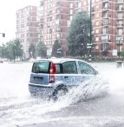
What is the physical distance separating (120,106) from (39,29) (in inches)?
4669

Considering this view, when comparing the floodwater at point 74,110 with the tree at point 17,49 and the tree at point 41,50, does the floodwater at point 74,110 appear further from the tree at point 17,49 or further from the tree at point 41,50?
the tree at point 17,49

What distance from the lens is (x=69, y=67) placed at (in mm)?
12352

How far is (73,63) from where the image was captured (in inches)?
495

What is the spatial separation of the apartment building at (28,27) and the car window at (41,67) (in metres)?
122

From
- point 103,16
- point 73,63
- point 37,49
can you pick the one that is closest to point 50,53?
point 37,49

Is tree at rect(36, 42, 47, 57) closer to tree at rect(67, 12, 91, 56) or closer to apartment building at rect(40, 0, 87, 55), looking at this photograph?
apartment building at rect(40, 0, 87, 55)

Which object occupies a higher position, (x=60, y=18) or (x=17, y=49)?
(x=60, y=18)

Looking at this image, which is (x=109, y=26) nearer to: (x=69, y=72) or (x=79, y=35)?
(x=79, y=35)

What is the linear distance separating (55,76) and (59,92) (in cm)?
53

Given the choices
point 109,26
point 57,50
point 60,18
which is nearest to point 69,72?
point 109,26

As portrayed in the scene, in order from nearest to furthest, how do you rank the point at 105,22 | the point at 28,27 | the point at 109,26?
the point at 109,26 < the point at 105,22 < the point at 28,27

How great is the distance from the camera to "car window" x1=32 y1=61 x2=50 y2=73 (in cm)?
1198

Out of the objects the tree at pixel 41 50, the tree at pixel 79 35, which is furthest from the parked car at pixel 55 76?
the tree at pixel 41 50

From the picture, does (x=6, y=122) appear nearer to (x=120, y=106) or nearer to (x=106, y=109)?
(x=106, y=109)
